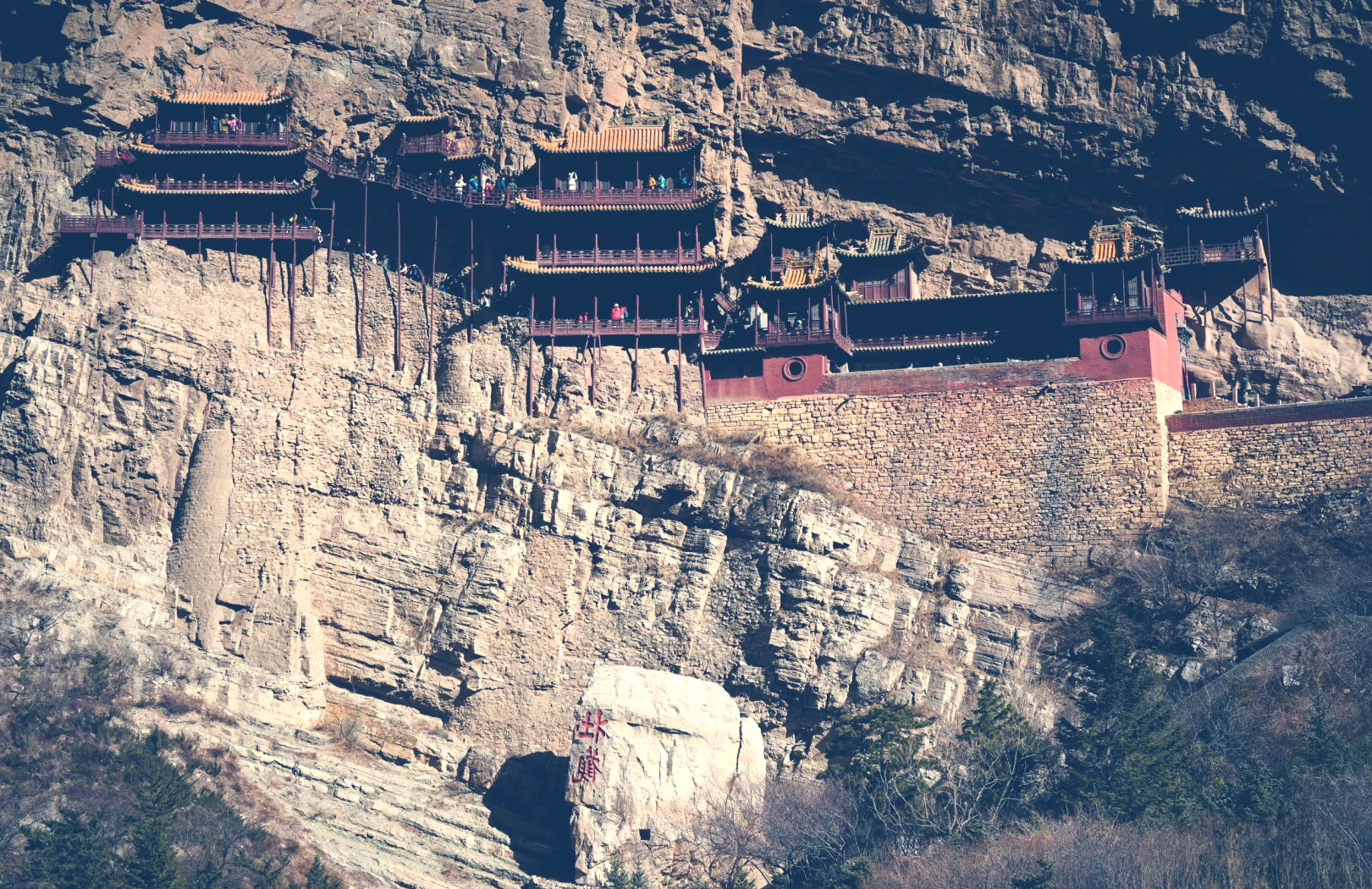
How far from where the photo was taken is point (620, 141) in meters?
56.8

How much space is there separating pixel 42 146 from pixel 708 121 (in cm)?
1813

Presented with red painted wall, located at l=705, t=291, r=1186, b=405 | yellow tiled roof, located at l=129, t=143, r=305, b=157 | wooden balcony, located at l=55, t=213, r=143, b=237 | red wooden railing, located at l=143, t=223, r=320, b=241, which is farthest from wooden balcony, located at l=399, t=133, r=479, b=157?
red painted wall, located at l=705, t=291, r=1186, b=405

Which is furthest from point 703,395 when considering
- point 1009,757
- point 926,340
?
point 1009,757

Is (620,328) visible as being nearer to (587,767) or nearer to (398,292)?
(398,292)

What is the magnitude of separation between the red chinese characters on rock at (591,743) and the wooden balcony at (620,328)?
537 inches

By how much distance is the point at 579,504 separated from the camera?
50250 mm

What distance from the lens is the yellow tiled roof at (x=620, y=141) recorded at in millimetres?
56250

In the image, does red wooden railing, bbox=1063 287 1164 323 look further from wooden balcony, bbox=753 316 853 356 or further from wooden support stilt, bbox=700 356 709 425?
wooden support stilt, bbox=700 356 709 425

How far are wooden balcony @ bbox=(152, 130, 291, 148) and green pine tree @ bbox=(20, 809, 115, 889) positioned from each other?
66.5 feet

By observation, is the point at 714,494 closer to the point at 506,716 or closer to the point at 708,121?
the point at 506,716

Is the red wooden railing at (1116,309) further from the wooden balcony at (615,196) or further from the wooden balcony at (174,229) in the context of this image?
the wooden balcony at (174,229)

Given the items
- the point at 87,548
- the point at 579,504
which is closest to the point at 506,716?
the point at 579,504

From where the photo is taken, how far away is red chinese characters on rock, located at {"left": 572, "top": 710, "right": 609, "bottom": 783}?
4397 cm

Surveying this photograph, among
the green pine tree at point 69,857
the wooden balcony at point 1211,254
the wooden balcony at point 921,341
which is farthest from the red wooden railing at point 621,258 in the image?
the green pine tree at point 69,857
